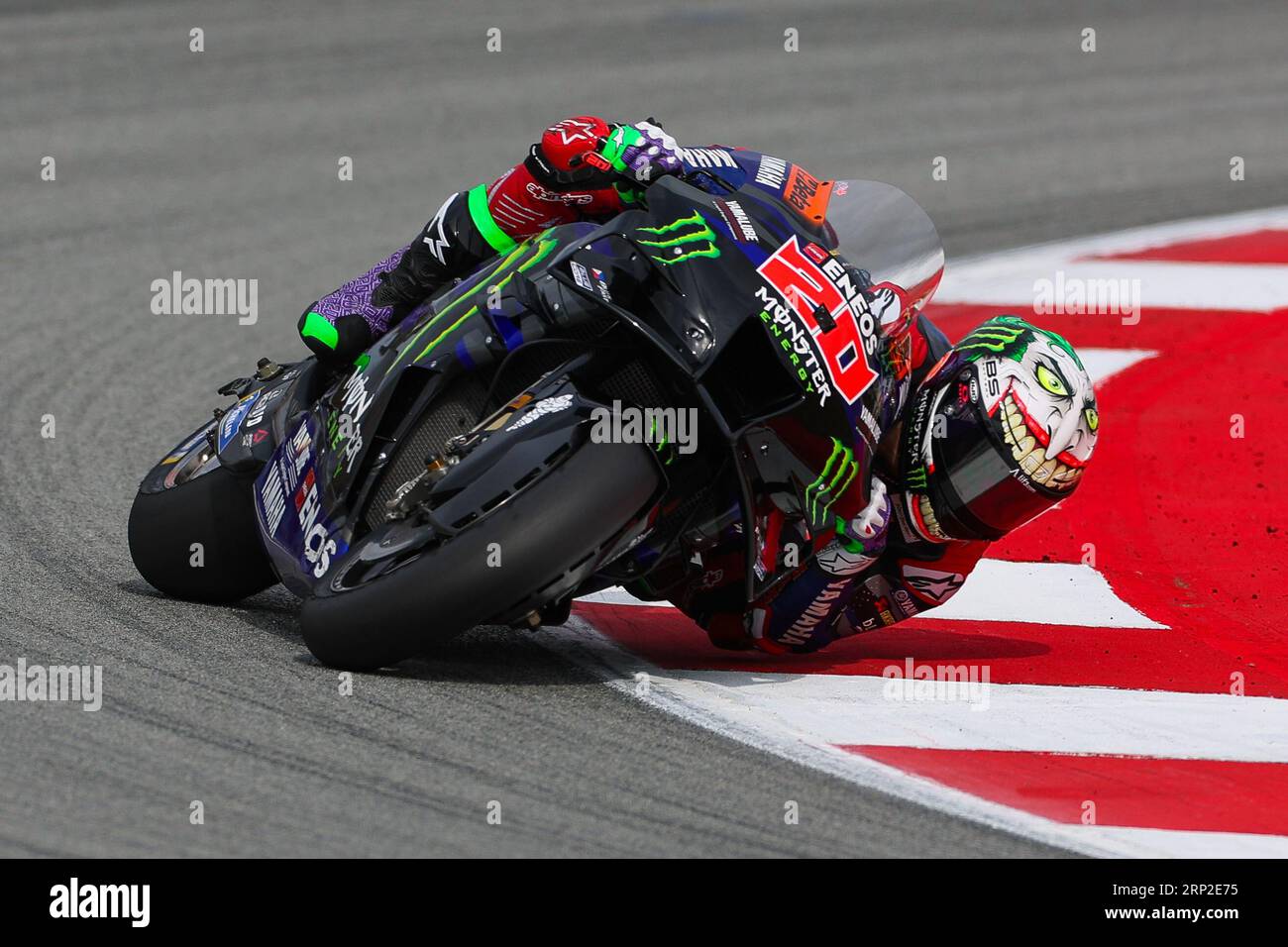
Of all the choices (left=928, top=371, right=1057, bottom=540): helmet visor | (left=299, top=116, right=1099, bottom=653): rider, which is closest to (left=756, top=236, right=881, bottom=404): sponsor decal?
(left=299, top=116, right=1099, bottom=653): rider

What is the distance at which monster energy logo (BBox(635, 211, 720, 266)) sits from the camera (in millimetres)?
4887

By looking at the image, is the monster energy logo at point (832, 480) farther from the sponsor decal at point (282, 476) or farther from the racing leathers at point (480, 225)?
the sponsor decal at point (282, 476)

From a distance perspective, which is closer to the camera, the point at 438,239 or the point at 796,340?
the point at 796,340

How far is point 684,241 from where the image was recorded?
4.91 meters

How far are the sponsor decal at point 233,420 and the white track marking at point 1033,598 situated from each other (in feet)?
3.89

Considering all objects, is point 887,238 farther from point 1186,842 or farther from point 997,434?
point 1186,842

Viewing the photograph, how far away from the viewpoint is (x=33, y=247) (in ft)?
33.6

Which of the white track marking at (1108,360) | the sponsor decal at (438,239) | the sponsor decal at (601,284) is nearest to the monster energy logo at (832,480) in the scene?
the sponsor decal at (601,284)

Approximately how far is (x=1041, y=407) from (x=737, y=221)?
92 cm

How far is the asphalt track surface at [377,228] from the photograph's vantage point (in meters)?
4.32

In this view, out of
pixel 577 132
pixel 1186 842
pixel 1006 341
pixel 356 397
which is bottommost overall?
pixel 1186 842

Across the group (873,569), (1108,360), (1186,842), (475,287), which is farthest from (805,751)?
(1108,360)
